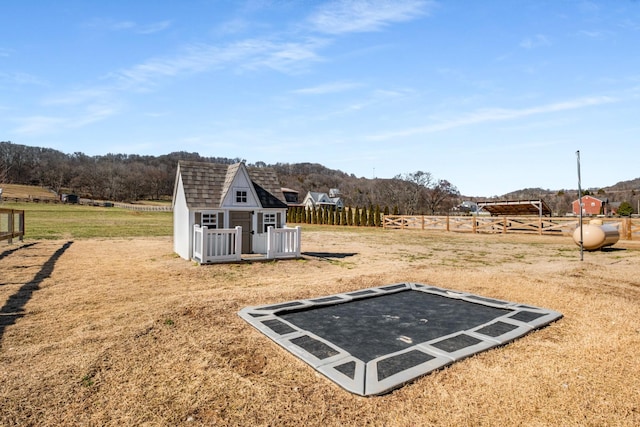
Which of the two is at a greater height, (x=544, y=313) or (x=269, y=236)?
(x=269, y=236)

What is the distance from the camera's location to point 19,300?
7.22m

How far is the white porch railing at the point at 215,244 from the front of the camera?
1207 centimetres

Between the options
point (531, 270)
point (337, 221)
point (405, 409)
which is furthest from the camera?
point (337, 221)

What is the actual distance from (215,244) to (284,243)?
2.64 metres

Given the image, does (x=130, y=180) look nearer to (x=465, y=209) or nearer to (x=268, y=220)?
(x=465, y=209)

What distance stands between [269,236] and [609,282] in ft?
33.7

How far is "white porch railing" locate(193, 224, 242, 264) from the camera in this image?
12.1 meters

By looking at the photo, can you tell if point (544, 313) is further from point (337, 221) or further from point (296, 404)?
point (337, 221)

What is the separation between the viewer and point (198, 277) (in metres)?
10.1

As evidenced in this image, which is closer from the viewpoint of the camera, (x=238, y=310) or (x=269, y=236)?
(x=238, y=310)

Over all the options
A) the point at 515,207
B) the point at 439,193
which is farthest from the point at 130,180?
the point at 515,207

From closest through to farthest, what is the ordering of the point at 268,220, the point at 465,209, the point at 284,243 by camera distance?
1. the point at 284,243
2. the point at 268,220
3. the point at 465,209

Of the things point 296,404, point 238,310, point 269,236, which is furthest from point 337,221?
point 296,404

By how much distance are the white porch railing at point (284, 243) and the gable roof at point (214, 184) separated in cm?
136
